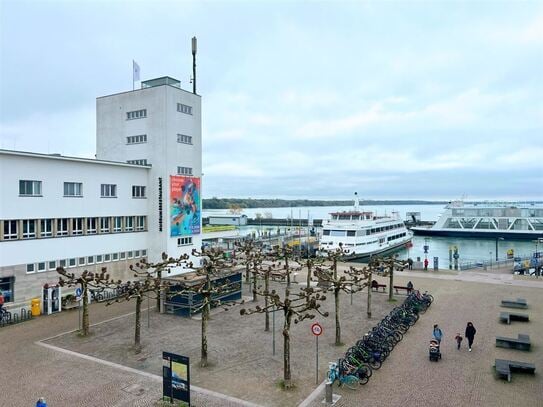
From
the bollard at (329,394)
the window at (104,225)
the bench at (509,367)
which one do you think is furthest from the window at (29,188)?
the bench at (509,367)

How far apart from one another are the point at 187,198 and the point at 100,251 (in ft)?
27.5

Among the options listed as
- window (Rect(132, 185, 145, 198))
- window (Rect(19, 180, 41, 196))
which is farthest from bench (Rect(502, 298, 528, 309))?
window (Rect(19, 180, 41, 196))

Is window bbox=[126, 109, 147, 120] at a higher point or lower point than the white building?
higher

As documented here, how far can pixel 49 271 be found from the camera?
26797 mm

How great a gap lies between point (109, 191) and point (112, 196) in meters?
0.44

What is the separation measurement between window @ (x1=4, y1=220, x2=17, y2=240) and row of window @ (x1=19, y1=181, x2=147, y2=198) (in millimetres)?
1744

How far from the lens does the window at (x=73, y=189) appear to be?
28331 millimetres

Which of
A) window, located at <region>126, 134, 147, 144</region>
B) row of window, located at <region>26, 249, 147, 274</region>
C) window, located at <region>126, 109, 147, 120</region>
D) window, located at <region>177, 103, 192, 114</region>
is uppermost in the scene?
window, located at <region>177, 103, 192, 114</region>

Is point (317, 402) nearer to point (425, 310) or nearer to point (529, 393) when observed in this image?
point (529, 393)

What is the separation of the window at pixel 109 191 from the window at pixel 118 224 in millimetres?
1687

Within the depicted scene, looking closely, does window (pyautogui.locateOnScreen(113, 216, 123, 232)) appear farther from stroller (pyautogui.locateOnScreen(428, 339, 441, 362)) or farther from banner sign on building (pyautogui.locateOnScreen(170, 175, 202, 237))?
stroller (pyautogui.locateOnScreen(428, 339, 441, 362))

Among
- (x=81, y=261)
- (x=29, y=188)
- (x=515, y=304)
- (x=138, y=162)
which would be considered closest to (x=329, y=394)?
(x=515, y=304)

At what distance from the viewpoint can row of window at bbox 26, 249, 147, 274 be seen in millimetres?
26109

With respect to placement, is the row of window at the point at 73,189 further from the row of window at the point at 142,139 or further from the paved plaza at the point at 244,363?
the paved plaza at the point at 244,363
